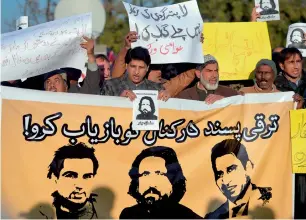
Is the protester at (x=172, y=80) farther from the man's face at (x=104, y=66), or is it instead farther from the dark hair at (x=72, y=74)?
the man's face at (x=104, y=66)

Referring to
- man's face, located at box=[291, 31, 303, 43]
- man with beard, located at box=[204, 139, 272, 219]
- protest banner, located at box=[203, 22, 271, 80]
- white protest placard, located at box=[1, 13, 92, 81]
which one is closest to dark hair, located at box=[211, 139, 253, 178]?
man with beard, located at box=[204, 139, 272, 219]

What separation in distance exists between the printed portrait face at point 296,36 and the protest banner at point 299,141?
244 cm

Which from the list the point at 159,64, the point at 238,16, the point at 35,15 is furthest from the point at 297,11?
the point at 159,64

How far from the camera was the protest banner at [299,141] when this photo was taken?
6.89m

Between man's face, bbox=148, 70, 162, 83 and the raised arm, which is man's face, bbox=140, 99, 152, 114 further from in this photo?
man's face, bbox=148, 70, 162, 83

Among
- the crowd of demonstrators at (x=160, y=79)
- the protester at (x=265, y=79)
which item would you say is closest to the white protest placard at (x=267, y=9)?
the crowd of demonstrators at (x=160, y=79)

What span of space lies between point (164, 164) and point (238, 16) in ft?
47.7

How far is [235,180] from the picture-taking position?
22.2ft

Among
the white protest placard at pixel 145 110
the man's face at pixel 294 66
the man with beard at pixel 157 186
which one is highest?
the man's face at pixel 294 66

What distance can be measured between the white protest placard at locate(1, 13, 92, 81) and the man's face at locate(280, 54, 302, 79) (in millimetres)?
2117

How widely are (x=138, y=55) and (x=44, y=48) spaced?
0.83 meters

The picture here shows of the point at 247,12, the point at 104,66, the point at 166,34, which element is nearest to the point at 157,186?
the point at 166,34

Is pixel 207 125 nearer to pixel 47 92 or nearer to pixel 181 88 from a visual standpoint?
pixel 181 88

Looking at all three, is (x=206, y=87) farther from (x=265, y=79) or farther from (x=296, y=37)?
(x=296, y=37)
